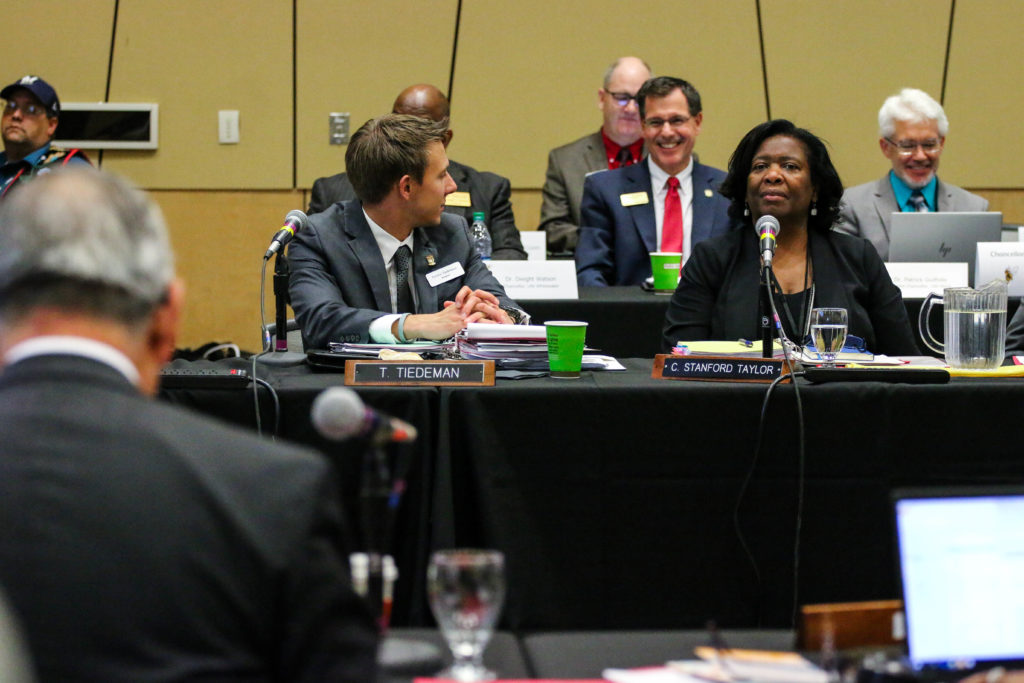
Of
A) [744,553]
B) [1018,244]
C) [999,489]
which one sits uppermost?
[1018,244]

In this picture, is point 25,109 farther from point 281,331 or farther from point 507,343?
point 507,343

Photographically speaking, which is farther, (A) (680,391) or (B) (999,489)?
(A) (680,391)

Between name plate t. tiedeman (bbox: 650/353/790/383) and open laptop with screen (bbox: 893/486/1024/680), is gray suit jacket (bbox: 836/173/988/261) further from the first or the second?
open laptop with screen (bbox: 893/486/1024/680)

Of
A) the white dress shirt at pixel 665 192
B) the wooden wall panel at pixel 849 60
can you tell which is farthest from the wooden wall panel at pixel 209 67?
the wooden wall panel at pixel 849 60

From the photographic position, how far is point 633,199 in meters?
5.16

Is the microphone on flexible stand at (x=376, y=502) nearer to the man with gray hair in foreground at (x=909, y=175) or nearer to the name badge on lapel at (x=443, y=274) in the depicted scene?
the name badge on lapel at (x=443, y=274)

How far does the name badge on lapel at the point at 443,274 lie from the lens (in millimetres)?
3264

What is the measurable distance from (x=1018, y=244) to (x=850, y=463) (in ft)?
6.57

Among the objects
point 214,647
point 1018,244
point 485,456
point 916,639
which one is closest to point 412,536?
point 485,456

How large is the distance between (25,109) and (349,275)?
276cm

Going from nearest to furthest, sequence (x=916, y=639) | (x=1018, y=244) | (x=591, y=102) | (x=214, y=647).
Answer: (x=214, y=647), (x=916, y=639), (x=1018, y=244), (x=591, y=102)

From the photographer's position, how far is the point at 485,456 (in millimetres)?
2492

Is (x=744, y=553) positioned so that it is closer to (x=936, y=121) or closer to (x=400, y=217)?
(x=400, y=217)

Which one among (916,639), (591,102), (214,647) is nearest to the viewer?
(214,647)
